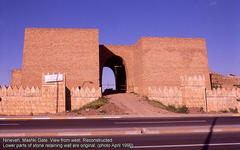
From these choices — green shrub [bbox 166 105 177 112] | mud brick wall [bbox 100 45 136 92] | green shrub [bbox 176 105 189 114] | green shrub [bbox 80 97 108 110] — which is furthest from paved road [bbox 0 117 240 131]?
mud brick wall [bbox 100 45 136 92]

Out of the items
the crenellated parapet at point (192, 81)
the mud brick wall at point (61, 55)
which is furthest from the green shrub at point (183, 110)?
the mud brick wall at point (61, 55)

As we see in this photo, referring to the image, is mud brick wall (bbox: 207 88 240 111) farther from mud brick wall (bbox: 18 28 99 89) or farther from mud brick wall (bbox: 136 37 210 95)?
mud brick wall (bbox: 18 28 99 89)

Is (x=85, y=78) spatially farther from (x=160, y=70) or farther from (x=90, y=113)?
(x=160, y=70)

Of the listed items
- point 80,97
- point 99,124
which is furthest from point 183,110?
point 99,124

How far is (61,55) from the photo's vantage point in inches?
864

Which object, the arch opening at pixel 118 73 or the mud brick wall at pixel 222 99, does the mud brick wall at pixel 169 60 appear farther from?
the arch opening at pixel 118 73

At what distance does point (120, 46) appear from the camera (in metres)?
27.0

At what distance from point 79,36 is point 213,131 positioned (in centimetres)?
1757

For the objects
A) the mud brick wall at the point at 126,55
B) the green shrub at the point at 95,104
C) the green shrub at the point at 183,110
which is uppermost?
the mud brick wall at the point at 126,55

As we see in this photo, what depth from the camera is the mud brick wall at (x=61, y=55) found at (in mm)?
21516

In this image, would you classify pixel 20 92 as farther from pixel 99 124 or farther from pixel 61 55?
pixel 99 124

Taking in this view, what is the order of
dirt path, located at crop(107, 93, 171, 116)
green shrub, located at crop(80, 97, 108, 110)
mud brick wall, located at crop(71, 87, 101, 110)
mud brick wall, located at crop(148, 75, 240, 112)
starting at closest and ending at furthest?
Result: dirt path, located at crop(107, 93, 171, 116)
green shrub, located at crop(80, 97, 108, 110)
mud brick wall, located at crop(71, 87, 101, 110)
mud brick wall, located at crop(148, 75, 240, 112)

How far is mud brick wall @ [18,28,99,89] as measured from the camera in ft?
70.6

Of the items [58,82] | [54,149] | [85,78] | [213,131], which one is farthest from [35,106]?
[213,131]
